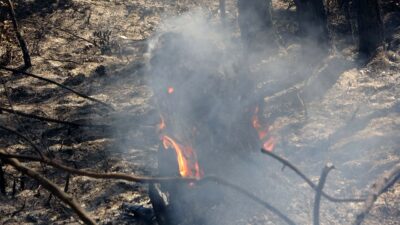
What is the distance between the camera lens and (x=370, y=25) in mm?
8758

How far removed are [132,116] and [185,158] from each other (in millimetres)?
2844

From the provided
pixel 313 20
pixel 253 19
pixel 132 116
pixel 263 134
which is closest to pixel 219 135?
pixel 263 134

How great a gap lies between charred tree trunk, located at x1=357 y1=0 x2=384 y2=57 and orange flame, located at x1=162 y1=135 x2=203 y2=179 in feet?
16.7

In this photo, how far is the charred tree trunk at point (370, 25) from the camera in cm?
870

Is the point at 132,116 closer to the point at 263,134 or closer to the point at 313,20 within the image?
the point at 263,134

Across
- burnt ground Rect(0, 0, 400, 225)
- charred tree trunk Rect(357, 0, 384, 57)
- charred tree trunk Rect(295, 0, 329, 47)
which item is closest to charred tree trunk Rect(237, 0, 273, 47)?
burnt ground Rect(0, 0, 400, 225)

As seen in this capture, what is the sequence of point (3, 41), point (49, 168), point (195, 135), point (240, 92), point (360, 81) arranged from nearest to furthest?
point (195, 135)
point (240, 92)
point (49, 168)
point (360, 81)
point (3, 41)

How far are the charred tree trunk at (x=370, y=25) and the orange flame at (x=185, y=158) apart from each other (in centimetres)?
509

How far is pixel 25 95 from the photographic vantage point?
8.45 m

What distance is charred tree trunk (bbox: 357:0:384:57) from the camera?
8.70m

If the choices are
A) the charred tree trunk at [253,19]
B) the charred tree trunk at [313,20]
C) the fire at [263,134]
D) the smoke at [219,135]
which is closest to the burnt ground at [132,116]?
the smoke at [219,135]

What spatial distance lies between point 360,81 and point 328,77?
0.57 m

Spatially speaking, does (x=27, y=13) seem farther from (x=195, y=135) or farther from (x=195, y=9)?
(x=195, y=135)

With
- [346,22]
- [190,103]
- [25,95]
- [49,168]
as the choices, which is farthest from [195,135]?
[346,22]
